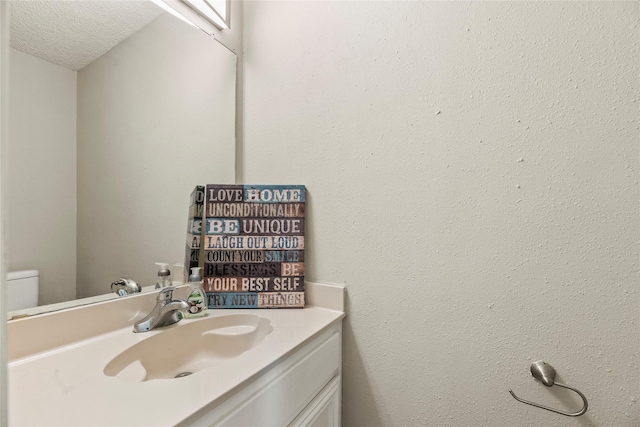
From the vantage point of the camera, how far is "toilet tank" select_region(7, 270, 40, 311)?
26.6 inches

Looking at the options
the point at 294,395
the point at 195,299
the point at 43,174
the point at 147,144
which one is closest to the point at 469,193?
the point at 294,395

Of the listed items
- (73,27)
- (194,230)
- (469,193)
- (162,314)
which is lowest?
(162,314)

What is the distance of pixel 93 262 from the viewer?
84 centimetres

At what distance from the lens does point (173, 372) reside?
841 millimetres

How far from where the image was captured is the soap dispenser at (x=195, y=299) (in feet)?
3.09

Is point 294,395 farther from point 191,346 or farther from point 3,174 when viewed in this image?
point 3,174

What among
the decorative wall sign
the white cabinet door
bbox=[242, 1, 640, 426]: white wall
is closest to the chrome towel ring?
bbox=[242, 1, 640, 426]: white wall

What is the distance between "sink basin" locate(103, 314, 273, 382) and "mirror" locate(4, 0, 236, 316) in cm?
22

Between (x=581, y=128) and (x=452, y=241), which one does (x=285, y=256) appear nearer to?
(x=452, y=241)

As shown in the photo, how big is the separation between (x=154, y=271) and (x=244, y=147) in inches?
22.2

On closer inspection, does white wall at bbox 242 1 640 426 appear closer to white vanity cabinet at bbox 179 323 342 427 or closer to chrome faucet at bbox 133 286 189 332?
white vanity cabinet at bbox 179 323 342 427

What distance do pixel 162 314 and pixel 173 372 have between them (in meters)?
0.16

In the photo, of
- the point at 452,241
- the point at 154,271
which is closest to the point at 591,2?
the point at 452,241

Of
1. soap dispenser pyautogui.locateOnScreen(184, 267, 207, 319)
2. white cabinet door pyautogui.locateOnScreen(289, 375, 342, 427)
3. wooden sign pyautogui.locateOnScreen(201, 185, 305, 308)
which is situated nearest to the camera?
white cabinet door pyautogui.locateOnScreen(289, 375, 342, 427)
